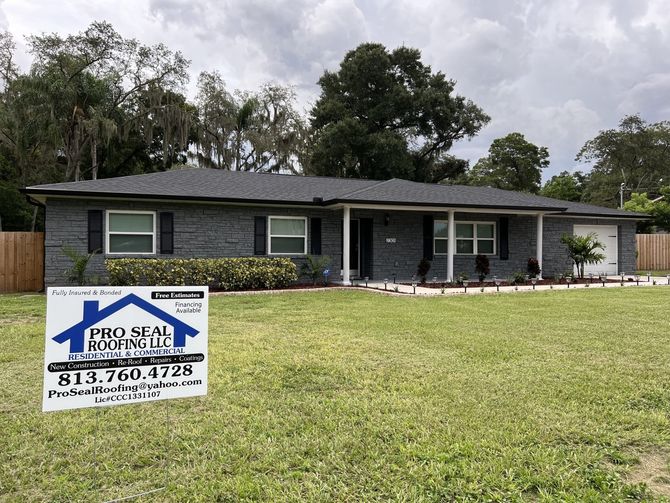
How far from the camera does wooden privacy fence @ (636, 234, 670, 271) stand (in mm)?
21500

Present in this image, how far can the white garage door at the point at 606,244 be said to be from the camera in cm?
1806

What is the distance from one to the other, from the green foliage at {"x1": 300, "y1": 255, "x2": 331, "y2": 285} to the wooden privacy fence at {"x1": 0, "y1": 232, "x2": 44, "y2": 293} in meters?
7.58

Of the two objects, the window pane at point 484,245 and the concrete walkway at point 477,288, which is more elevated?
the window pane at point 484,245

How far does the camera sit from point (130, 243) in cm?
1275

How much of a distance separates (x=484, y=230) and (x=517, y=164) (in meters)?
28.9

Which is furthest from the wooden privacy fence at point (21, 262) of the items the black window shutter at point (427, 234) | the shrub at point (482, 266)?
the shrub at point (482, 266)

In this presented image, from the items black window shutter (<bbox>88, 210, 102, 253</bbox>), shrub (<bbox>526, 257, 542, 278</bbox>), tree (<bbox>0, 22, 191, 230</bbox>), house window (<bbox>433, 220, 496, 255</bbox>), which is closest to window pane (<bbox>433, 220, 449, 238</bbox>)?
house window (<bbox>433, 220, 496, 255</bbox>)

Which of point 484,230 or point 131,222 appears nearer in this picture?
point 131,222

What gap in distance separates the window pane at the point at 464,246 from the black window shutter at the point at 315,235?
5.12m

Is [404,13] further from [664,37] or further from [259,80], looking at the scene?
[259,80]

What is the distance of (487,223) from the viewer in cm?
1648

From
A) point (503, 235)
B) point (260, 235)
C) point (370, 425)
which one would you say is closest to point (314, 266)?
point (260, 235)

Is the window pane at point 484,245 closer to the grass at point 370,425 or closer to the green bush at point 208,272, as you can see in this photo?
the green bush at point 208,272

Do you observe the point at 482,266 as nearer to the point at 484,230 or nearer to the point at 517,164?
the point at 484,230
